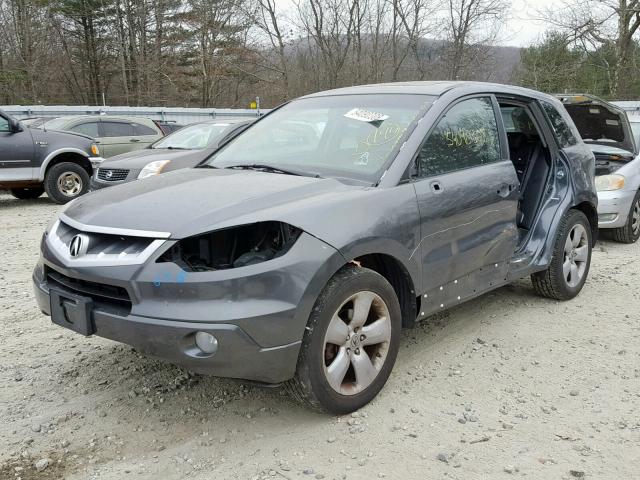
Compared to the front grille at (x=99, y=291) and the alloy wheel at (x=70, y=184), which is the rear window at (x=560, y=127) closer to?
the front grille at (x=99, y=291)

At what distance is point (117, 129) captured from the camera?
42.6 feet

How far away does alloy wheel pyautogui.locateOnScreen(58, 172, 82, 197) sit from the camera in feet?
33.8

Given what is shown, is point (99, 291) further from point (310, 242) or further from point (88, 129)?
point (88, 129)

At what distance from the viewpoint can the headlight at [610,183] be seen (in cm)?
707

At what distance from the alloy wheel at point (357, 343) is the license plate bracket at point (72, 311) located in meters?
1.12

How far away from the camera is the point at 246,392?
3303mm

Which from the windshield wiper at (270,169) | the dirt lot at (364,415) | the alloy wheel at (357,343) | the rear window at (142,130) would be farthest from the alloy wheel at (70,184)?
the alloy wheel at (357,343)

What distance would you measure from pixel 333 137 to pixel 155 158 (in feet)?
17.4

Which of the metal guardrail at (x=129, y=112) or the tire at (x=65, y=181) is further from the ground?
the metal guardrail at (x=129, y=112)

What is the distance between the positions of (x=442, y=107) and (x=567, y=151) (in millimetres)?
1767

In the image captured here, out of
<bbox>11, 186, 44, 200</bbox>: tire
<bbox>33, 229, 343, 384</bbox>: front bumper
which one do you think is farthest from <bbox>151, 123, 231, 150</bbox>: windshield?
<bbox>33, 229, 343, 384</bbox>: front bumper

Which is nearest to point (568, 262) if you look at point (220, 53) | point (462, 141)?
point (462, 141)

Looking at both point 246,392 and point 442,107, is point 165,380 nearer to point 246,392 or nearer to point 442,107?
point 246,392

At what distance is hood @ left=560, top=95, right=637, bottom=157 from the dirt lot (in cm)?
421
